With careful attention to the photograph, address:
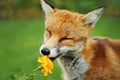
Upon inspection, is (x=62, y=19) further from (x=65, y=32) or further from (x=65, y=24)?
(x=65, y=32)

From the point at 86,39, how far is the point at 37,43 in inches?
316

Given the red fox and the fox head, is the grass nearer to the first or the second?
the red fox

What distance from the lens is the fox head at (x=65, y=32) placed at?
6762mm

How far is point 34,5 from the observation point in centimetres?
1856

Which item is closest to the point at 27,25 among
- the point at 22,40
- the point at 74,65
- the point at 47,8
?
the point at 22,40

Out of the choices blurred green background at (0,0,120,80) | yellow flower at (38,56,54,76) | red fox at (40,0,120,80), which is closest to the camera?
yellow flower at (38,56,54,76)

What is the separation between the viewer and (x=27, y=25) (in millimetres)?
18000

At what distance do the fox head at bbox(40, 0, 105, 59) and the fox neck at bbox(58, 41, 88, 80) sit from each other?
13 centimetres

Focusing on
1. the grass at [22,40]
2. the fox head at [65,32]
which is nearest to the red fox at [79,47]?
the fox head at [65,32]

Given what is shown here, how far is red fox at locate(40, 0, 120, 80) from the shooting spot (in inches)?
271

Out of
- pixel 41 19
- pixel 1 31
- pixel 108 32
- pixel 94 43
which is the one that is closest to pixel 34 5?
pixel 41 19

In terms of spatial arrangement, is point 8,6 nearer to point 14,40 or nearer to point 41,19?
point 41,19

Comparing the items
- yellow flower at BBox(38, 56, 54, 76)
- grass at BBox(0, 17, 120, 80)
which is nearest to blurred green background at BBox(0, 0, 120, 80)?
grass at BBox(0, 17, 120, 80)

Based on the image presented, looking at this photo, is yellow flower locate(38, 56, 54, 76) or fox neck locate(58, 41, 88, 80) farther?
fox neck locate(58, 41, 88, 80)
